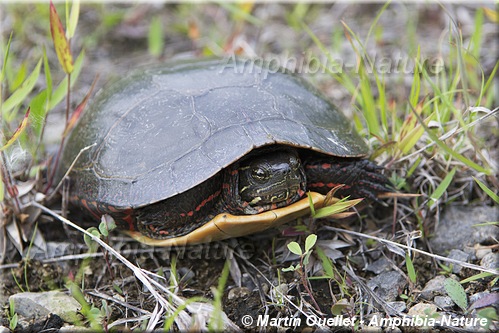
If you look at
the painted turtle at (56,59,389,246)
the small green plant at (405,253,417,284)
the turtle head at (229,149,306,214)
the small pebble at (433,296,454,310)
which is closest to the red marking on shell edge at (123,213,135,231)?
the painted turtle at (56,59,389,246)

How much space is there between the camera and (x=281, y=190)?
211cm

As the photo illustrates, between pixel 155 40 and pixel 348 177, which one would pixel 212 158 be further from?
pixel 155 40

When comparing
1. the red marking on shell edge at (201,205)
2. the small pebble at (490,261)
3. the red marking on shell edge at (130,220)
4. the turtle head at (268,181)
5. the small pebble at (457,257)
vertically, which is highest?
the turtle head at (268,181)

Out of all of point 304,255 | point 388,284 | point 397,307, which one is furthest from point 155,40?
point 397,307

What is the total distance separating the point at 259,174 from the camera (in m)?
2.12

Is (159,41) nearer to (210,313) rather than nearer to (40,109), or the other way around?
(40,109)

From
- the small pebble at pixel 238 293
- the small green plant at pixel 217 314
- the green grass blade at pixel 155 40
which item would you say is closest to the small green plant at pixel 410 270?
the small pebble at pixel 238 293

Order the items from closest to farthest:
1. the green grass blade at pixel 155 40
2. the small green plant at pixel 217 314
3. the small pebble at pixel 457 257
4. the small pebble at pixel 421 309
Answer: the small green plant at pixel 217 314 → the small pebble at pixel 421 309 → the small pebble at pixel 457 257 → the green grass blade at pixel 155 40

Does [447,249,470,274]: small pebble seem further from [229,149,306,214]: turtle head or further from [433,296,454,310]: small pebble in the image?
[229,149,306,214]: turtle head

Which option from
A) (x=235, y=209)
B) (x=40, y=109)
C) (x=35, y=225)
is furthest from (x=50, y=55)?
(x=235, y=209)

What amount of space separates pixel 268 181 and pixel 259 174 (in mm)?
50

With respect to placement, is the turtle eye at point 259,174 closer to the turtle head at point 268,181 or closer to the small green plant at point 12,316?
the turtle head at point 268,181

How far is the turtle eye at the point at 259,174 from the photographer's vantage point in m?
2.11

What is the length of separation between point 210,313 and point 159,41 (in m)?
2.92
